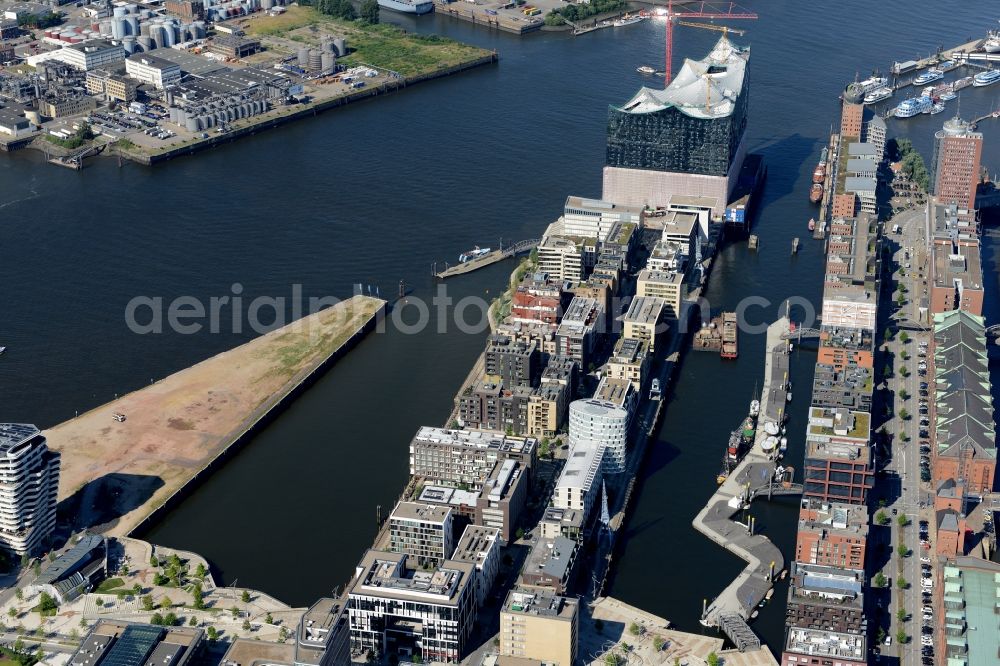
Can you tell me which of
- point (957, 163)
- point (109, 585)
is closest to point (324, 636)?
point (109, 585)

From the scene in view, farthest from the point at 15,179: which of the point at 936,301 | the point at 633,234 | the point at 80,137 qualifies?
the point at 936,301

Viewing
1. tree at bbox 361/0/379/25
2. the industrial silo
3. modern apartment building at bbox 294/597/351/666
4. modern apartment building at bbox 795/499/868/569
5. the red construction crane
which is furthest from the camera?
tree at bbox 361/0/379/25

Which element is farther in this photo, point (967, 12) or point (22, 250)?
point (967, 12)

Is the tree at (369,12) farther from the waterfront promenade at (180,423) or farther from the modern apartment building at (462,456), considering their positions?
the modern apartment building at (462,456)

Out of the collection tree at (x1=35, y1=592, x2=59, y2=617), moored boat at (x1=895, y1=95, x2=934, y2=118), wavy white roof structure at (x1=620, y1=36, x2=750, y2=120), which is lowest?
tree at (x1=35, y1=592, x2=59, y2=617)

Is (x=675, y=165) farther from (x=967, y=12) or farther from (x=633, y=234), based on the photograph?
(x=967, y=12)

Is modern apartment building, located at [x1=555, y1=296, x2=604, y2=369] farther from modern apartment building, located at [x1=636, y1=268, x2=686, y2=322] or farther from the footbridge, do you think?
the footbridge

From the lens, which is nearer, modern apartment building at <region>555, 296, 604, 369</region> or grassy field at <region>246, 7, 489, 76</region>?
modern apartment building at <region>555, 296, 604, 369</region>

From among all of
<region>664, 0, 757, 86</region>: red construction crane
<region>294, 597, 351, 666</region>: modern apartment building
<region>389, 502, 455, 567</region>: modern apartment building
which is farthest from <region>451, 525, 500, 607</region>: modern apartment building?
<region>664, 0, 757, 86</region>: red construction crane
